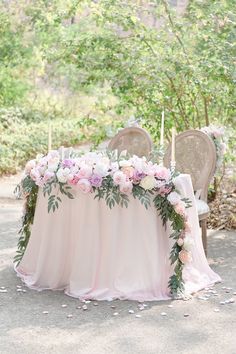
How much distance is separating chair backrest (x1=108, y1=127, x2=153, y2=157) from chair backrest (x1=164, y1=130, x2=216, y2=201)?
0.35m

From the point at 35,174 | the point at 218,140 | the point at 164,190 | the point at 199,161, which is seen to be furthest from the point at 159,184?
the point at 218,140

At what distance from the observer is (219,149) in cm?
575

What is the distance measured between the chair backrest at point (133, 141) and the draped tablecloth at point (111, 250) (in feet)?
4.79

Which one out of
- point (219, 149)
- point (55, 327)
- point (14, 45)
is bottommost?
point (55, 327)

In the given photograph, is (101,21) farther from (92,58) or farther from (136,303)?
(136,303)

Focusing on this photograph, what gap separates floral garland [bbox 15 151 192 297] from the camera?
4.30m

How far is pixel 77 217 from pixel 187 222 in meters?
0.72

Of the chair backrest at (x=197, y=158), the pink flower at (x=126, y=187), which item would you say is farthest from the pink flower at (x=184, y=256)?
the chair backrest at (x=197, y=158)

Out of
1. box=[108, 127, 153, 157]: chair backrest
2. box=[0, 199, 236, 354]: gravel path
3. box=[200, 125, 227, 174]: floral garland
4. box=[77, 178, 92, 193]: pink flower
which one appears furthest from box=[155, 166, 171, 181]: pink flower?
box=[108, 127, 153, 157]: chair backrest

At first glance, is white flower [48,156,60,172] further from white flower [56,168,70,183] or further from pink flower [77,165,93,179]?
pink flower [77,165,93,179]

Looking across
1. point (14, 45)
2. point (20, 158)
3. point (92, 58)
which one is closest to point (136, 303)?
point (92, 58)

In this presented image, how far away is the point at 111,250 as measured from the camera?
438 cm

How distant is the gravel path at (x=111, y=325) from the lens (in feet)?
11.6

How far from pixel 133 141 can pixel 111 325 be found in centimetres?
248
